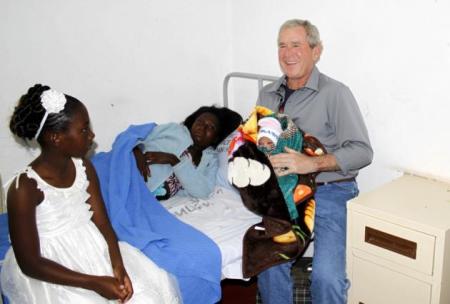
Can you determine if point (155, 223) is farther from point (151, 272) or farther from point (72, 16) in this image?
point (72, 16)

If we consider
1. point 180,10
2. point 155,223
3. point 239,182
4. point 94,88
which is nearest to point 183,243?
point 155,223

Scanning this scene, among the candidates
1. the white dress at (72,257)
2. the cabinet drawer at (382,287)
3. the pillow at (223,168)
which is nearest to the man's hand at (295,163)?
the cabinet drawer at (382,287)

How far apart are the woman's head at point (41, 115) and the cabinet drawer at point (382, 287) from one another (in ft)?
4.16

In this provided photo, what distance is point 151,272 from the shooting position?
5.67 ft

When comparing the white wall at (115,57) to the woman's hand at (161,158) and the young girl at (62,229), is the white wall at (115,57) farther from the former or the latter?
the young girl at (62,229)

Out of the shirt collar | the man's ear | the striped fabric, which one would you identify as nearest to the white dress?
the striped fabric

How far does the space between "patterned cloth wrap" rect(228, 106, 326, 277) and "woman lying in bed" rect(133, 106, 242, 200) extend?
0.39 metres

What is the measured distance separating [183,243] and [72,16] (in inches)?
53.3

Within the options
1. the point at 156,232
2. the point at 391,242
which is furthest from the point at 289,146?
the point at 156,232

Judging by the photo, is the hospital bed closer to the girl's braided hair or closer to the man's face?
the man's face

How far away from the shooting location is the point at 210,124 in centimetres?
261

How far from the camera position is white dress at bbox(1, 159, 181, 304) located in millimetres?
1551

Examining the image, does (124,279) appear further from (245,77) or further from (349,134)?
(245,77)

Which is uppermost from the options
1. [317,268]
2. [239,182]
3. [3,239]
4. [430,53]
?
[430,53]
